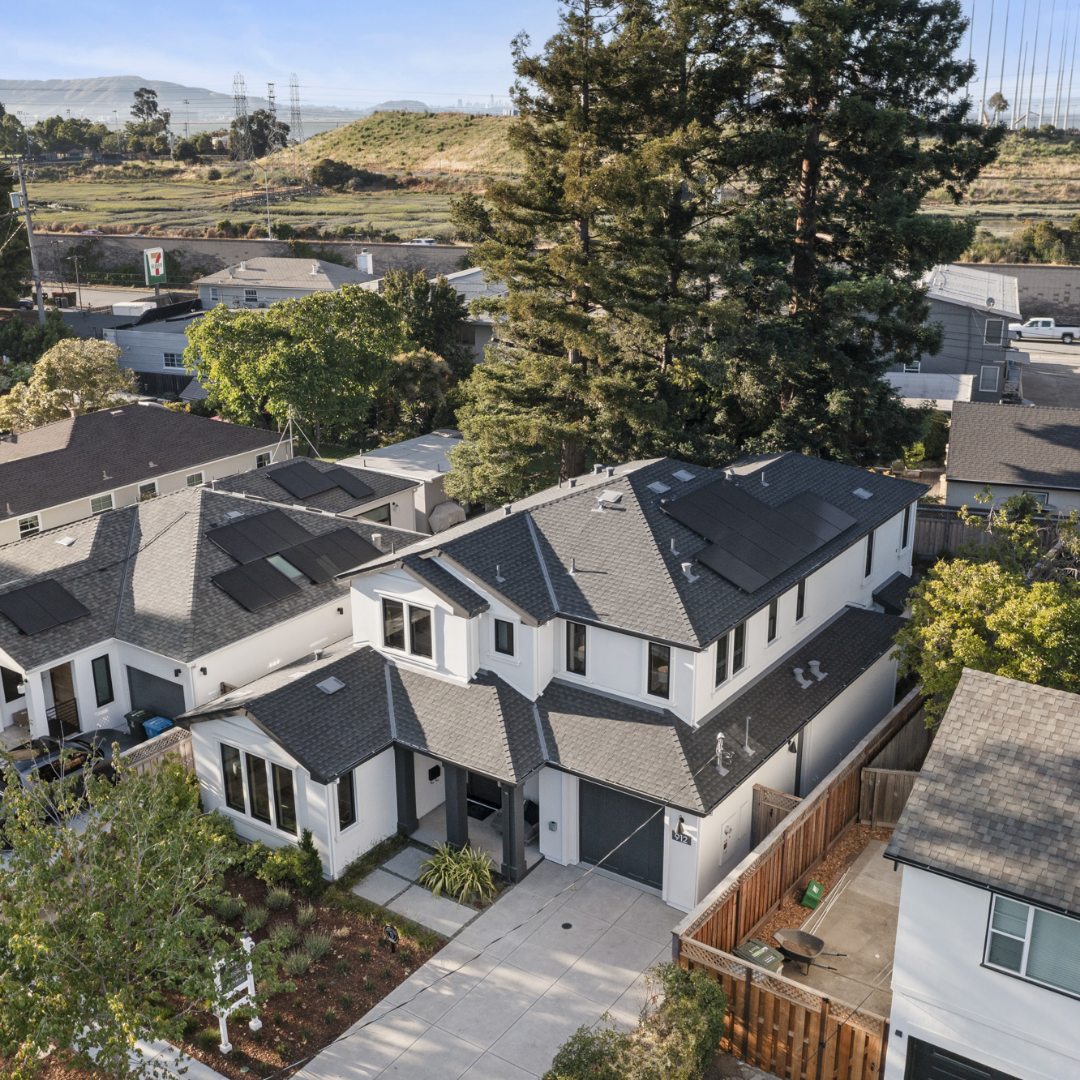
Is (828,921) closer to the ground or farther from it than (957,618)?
closer to the ground

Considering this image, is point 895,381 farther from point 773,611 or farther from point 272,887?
point 272,887

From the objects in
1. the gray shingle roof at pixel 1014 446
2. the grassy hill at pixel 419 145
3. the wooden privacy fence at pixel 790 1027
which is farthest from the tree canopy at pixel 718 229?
the grassy hill at pixel 419 145

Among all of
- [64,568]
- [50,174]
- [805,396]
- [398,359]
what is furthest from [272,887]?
[50,174]

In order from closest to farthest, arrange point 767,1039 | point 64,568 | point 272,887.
Result: 1. point 767,1039
2. point 272,887
3. point 64,568

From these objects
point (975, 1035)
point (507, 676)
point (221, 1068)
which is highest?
point (507, 676)

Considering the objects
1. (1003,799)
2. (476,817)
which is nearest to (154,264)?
(476,817)
